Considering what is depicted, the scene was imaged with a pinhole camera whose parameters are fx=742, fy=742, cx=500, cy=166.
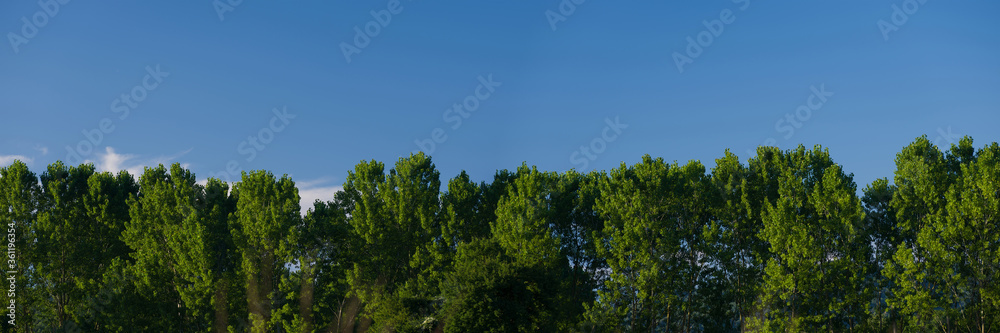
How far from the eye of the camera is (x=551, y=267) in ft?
141

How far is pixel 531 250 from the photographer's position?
43.4 m

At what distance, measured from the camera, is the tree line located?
4119cm

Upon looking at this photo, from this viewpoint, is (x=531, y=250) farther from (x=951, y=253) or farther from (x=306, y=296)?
(x=951, y=253)

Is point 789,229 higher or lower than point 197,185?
lower

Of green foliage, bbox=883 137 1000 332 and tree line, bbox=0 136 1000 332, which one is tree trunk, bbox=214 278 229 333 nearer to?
tree line, bbox=0 136 1000 332

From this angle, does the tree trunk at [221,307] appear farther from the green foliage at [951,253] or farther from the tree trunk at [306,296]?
the green foliage at [951,253]

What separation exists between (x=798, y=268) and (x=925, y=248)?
289 inches

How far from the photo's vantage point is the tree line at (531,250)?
Answer: 1622 inches

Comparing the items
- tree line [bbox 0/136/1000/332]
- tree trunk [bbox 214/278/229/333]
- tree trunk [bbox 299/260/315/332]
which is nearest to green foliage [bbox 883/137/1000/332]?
tree line [bbox 0/136/1000/332]

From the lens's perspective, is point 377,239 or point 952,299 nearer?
point 952,299

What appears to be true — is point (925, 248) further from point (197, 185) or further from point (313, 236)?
point (197, 185)

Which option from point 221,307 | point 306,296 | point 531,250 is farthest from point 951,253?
point 221,307

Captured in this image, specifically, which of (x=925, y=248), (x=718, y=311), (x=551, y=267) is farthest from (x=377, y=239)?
(x=925, y=248)

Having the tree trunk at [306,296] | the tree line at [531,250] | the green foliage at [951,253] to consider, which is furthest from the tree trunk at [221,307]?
the green foliage at [951,253]
